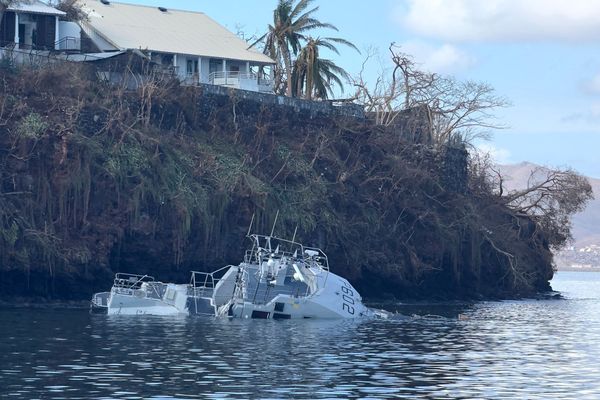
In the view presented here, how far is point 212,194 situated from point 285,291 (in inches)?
510

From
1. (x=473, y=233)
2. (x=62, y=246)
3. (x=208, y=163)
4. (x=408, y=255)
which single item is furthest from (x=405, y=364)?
(x=473, y=233)

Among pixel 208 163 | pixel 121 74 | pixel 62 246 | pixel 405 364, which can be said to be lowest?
pixel 405 364

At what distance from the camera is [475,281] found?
296 feet

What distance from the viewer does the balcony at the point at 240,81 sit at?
93.6m

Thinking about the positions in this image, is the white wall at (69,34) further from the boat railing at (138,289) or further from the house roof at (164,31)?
the boat railing at (138,289)

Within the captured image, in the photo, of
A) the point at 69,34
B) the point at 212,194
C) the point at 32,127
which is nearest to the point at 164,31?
the point at 69,34

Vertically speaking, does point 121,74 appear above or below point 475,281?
above

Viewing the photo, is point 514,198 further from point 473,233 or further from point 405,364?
point 405,364

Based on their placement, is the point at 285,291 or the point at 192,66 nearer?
the point at 285,291

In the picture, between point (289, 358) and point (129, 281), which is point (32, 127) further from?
point (289, 358)

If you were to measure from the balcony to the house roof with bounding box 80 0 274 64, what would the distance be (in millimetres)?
1379

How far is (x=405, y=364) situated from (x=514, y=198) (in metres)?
57.9

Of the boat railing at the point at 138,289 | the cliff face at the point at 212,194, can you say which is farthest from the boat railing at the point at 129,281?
the cliff face at the point at 212,194

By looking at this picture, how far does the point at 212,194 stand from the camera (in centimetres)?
7331
